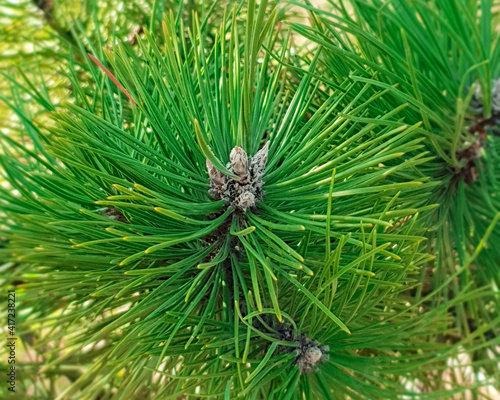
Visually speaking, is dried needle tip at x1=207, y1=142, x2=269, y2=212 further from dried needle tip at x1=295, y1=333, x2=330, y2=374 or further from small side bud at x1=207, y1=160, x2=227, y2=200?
dried needle tip at x1=295, y1=333, x2=330, y2=374

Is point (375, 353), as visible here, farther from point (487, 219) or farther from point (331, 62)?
point (331, 62)

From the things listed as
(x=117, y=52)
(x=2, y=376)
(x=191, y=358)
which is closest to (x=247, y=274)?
(x=191, y=358)

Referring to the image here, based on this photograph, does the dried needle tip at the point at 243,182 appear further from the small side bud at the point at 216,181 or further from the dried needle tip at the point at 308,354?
the dried needle tip at the point at 308,354

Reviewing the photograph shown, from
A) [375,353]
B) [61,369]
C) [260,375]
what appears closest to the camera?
[260,375]

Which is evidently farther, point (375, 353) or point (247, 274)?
point (375, 353)

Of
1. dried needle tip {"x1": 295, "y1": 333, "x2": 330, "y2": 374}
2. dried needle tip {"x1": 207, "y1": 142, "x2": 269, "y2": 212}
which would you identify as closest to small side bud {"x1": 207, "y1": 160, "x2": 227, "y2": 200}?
dried needle tip {"x1": 207, "y1": 142, "x2": 269, "y2": 212}

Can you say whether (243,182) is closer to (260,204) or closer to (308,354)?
(260,204)

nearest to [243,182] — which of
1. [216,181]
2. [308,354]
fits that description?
[216,181]
